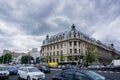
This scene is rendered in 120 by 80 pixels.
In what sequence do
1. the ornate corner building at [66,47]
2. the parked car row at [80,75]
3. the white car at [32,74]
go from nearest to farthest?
1. the parked car row at [80,75]
2. the white car at [32,74]
3. the ornate corner building at [66,47]

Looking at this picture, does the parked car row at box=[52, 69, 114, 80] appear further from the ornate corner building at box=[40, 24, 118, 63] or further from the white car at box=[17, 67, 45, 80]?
the ornate corner building at box=[40, 24, 118, 63]

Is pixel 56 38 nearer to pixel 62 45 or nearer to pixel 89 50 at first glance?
pixel 62 45

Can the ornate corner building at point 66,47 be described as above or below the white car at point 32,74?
above

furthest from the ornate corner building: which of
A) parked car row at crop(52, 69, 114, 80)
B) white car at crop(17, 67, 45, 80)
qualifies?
parked car row at crop(52, 69, 114, 80)

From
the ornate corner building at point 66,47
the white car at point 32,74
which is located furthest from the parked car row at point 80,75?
the ornate corner building at point 66,47

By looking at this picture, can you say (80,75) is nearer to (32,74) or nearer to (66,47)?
(32,74)

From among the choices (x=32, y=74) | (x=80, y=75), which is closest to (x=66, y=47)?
(x=32, y=74)

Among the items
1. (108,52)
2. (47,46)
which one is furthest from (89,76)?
(108,52)

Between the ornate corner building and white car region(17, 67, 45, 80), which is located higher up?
the ornate corner building

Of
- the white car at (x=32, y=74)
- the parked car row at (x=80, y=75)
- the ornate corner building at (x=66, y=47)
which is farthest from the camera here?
the ornate corner building at (x=66, y=47)

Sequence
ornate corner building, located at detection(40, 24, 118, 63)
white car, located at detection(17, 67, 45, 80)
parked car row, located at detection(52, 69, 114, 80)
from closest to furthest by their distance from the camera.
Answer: parked car row, located at detection(52, 69, 114, 80), white car, located at detection(17, 67, 45, 80), ornate corner building, located at detection(40, 24, 118, 63)

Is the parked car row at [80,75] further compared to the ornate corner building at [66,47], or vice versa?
the ornate corner building at [66,47]

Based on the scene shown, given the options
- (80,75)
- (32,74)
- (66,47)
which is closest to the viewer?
(80,75)

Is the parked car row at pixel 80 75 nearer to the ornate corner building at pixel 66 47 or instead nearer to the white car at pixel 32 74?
the white car at pixel 32 74
